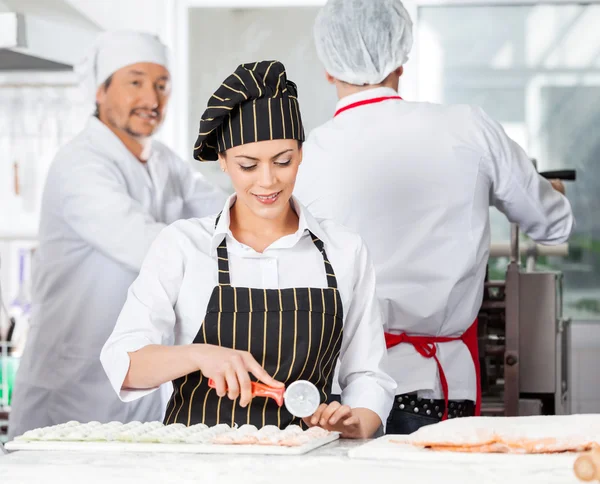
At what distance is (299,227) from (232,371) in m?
0.38

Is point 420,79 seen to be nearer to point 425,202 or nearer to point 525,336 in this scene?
point 525,336

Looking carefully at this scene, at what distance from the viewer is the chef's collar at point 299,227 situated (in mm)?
1566

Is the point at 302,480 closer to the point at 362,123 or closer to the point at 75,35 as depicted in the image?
the point at 362,123

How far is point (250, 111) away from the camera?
60.8 inches

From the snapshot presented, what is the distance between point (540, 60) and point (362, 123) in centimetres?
192

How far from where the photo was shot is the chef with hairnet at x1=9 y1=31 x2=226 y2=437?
2621 millimetres

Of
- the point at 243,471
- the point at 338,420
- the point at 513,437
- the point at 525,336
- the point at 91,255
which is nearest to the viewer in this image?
the point at 243,471

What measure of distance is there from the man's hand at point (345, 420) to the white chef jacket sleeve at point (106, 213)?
1063 millimetres

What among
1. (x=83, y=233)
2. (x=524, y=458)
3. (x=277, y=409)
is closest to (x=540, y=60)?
(x=83, y=233)

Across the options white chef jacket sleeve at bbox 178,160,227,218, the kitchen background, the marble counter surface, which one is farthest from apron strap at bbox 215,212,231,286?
the kitchen background

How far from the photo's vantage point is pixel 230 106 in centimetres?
154

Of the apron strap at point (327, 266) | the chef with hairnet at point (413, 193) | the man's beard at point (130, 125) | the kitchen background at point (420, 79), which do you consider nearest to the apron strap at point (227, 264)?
the apron strap at point (327, 266)

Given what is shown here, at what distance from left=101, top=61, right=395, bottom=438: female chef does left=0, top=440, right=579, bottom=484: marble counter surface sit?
292 millimetres

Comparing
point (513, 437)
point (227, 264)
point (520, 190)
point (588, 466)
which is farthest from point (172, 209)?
point (588, 466)
